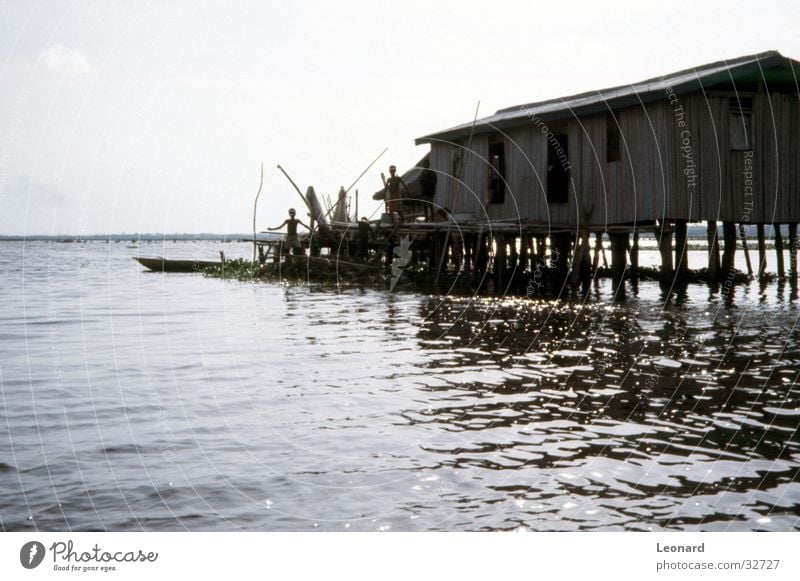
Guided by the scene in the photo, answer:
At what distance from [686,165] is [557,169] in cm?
505

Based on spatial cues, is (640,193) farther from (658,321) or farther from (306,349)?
(306,349)

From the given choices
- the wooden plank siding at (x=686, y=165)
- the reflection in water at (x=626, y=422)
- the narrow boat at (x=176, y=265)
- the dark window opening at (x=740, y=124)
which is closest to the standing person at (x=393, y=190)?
the wooden plank siding at (x=686, y=165)

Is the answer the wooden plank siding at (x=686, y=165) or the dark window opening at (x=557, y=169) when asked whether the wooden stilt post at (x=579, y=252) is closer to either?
the wooden plank siding at (x=686, y=165)

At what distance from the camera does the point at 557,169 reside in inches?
940

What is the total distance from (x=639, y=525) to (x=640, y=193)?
16.1 m

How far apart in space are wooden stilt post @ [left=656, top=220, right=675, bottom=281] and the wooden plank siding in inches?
14.7

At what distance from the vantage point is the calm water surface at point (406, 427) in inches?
218

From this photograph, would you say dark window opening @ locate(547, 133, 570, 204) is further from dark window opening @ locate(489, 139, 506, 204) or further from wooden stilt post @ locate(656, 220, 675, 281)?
wooden stilt post @ locate(656, 220, 675, 281)

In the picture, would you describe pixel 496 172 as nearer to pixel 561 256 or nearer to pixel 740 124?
pixel 561 256

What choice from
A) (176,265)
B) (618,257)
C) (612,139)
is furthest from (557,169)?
(176,265)

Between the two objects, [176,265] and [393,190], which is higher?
[393,190]

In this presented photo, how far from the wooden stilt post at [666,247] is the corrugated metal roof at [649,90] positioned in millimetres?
3122
